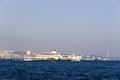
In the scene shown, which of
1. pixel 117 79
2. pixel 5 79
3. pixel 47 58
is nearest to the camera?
pixel 5 79

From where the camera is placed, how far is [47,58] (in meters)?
197

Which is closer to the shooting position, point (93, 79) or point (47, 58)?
point (93, 79)

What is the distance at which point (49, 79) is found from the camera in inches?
2232

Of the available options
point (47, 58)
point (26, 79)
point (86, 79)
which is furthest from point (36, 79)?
point (47, 58)

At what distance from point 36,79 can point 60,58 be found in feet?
467

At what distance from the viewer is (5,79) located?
5491cm

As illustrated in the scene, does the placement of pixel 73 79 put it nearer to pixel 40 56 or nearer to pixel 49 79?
pixel 49 79

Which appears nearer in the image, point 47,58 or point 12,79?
point 12,79

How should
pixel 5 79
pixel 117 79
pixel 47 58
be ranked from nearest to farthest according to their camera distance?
pixel 5 79, pixel 117 79, pixel 47 58

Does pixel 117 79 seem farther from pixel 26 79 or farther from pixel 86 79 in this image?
pixel 26 79

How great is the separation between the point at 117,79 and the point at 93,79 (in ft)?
10.5

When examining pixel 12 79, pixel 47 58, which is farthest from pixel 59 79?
pixel 47 58

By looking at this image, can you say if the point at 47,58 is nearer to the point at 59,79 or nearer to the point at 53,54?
the point at 53,54

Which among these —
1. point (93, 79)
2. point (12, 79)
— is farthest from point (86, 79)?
point (12, 79)
